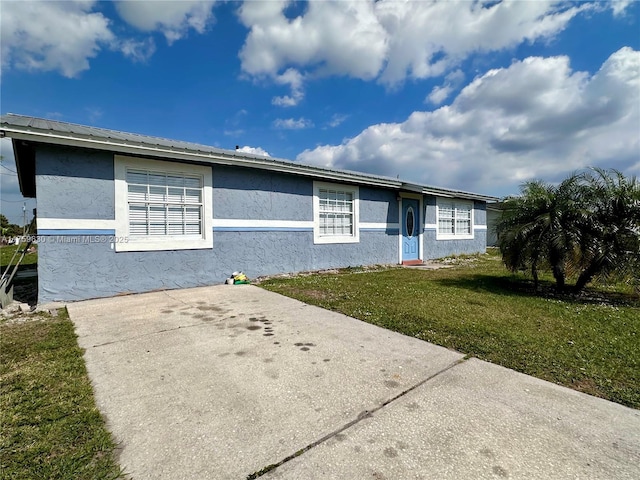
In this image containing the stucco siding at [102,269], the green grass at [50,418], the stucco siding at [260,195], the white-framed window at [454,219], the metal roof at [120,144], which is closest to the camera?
the green grass at [50,418]

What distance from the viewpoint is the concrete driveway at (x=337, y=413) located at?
5.88 feet

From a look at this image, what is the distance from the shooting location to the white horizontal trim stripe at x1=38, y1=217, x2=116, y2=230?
550 centimetres

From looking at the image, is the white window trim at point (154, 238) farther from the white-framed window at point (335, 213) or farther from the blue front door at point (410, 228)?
the blue front door at point (410, 228)

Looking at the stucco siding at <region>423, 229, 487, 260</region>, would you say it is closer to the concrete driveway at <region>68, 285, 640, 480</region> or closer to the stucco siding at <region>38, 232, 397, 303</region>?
the stucco siding at <region>38, 232, 397, 303</region>

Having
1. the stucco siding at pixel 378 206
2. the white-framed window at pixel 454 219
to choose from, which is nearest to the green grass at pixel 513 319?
the stucco siding at pixel 378 206

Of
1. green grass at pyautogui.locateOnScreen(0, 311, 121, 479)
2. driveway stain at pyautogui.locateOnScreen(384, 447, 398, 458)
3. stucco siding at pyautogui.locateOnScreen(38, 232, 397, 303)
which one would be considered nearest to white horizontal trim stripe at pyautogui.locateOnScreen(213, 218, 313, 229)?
stucco siding at pyautogui.locateOnScreen(38, 232, 397, 303)

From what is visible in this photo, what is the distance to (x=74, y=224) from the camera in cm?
576

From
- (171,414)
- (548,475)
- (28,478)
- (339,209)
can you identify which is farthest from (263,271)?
(548,475)

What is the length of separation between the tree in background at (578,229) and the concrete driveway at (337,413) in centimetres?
430

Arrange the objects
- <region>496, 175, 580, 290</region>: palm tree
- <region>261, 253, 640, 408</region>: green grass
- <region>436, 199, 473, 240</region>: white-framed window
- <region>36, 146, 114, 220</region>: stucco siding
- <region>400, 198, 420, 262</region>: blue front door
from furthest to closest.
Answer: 1. <region>436, 199, 473, 240</region>: white-framed window
2. <region>400, 198, 420, 262</region>: blue front door
3. <region>496, 175, 580, 290</region>: palm tree
4. <region>36, 146, 114, 220</region>: stucco siding
5. <region>261, 253, 640, 408</region>: green grass

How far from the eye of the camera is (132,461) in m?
1.81

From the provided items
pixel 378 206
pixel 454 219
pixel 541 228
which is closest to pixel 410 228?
pixel 378 206

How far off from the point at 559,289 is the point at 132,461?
26.3ft

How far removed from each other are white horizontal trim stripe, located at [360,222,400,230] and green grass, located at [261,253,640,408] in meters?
2.77
